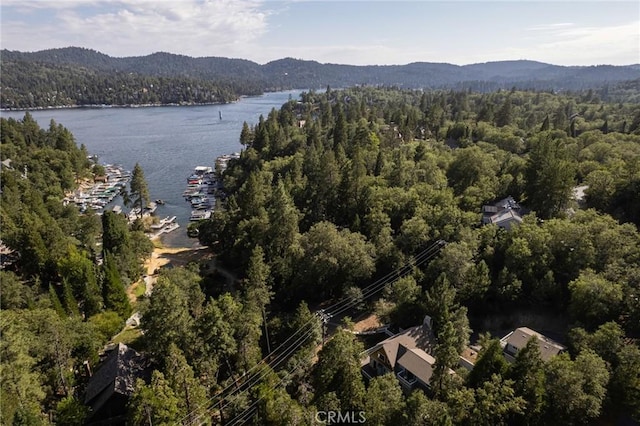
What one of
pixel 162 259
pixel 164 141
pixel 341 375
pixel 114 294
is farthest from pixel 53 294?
pixel 164 141

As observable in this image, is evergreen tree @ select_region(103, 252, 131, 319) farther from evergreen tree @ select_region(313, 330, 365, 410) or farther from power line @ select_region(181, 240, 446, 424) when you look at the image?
evergreen tree @ select_region(313, 330, 365, 410)

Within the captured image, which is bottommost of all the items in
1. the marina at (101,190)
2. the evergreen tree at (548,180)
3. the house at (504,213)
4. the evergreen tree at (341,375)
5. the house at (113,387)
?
the marina at (101,190)

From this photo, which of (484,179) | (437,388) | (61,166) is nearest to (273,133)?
(61,166)

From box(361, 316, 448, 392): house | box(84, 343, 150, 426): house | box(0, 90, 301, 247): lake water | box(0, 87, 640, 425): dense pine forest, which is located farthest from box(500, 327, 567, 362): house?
box(0, 90, 301, 247): lake water

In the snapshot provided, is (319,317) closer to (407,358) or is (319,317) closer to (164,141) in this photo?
(407,358)

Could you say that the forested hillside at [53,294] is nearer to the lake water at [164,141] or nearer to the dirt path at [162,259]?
the dirt path at [162,259]

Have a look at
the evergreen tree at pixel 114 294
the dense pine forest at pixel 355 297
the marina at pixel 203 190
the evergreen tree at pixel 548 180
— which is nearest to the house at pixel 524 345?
the dense pine forest at pixel 355 297
